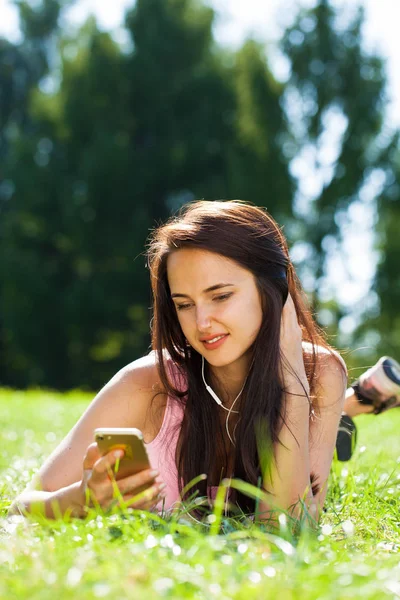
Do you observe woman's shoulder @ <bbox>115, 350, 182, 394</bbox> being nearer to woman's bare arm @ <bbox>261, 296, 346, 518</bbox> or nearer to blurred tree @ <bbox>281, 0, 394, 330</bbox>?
woman's bare arm @ <bbox>261, 296, 346, 518</bbox>

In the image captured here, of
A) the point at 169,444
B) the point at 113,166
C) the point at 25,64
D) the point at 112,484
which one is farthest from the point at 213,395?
the point at 25,64

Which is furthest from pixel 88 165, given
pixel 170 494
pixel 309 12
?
pixel 170 494

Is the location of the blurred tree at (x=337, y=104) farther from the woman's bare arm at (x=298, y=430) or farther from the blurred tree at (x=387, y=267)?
the woman's bare arm at (x=298, y=430)

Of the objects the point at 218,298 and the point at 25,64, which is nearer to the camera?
the point at 218,298

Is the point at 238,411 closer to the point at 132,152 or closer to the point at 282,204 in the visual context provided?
the point at 282,204

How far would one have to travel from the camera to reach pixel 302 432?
318 cm

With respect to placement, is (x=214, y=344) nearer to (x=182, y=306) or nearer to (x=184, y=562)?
(x=182, y=306)

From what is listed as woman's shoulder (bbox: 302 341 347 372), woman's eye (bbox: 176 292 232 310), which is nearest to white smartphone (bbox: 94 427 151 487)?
woman's eye (bbox: 176 292 232 310)

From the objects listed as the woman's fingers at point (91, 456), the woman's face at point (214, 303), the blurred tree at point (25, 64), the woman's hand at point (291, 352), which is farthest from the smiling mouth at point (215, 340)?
the blurred tree at point (25, 64)

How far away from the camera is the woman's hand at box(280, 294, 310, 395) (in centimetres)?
329

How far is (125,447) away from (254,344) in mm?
1074

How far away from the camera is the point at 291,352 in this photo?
3.39 meters

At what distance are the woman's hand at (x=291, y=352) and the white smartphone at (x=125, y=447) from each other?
3.11ft

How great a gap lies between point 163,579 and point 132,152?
69.8 feet
